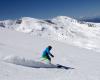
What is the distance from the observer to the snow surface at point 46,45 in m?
18.0

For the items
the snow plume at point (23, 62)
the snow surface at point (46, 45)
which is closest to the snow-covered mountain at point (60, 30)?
the snow surface at point (46, 45)

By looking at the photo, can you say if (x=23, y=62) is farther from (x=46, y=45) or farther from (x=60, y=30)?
(x=60, y=30)

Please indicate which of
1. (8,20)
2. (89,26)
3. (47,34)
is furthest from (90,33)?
(8,20)

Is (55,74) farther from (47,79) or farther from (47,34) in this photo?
(47,34)

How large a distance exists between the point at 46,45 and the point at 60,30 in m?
72.9

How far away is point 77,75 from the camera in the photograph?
18.7 metres

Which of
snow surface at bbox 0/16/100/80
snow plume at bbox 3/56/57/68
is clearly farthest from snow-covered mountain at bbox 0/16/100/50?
snow plume at bbox 3/56/57/68

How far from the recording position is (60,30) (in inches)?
4397

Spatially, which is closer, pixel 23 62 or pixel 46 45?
pixel 23 62

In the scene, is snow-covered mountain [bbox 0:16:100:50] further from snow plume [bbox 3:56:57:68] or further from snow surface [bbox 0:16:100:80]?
snow plume [bbox 3:56:57:68]

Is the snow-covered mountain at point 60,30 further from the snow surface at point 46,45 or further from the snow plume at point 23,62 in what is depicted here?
the snow plume at point 23,62

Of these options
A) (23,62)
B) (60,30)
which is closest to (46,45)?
(23,62)

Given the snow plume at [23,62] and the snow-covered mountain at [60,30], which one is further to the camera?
the snow-covered mountain at [60,30]

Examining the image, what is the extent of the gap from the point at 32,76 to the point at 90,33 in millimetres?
102333
